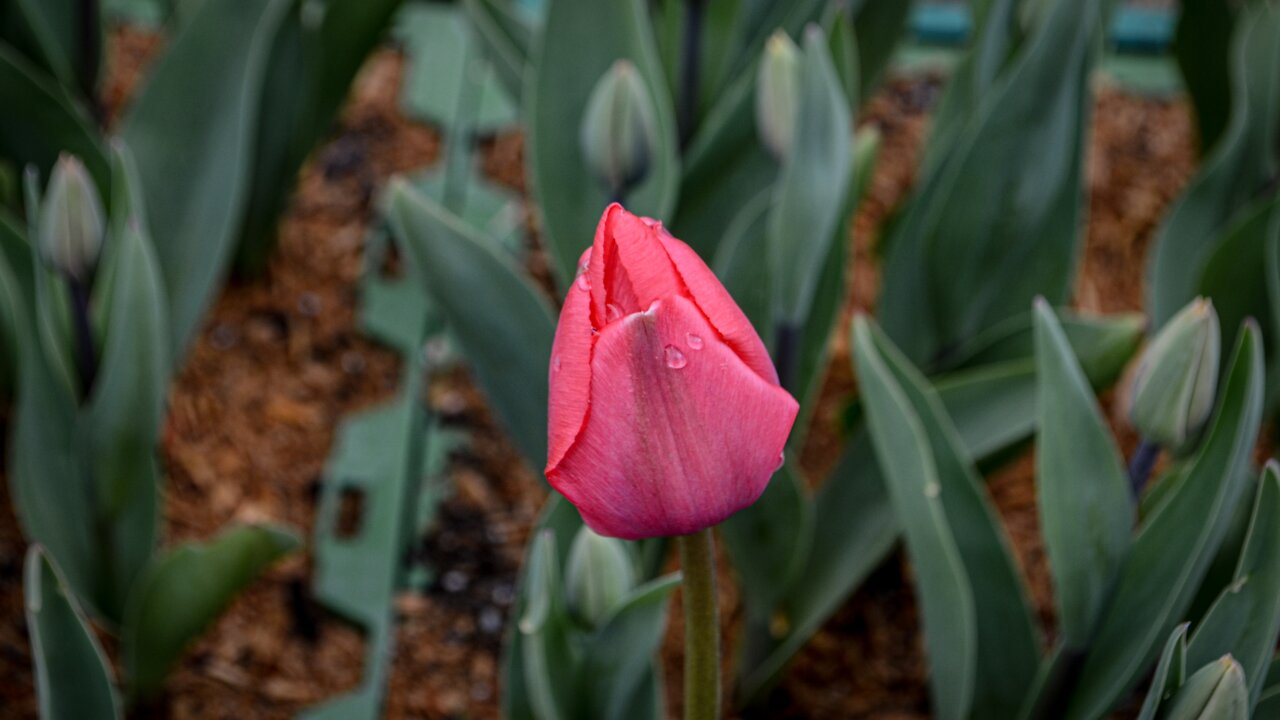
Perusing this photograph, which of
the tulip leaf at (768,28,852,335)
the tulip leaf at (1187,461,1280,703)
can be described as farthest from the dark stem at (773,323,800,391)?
the tulip leaf at (1187,461,1280,703)

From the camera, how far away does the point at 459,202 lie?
4.54 ft

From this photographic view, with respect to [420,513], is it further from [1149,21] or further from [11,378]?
[1149,21]

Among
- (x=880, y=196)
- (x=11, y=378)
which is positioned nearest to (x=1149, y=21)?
(x=880, y=196)

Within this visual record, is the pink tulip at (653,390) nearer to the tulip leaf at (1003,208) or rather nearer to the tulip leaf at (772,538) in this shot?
the tulip leaf at (772,538)

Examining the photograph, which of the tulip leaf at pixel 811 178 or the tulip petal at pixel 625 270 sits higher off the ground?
the tulip leaf at pixel 811 178

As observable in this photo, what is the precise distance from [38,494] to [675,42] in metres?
0.56

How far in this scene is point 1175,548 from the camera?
659mm

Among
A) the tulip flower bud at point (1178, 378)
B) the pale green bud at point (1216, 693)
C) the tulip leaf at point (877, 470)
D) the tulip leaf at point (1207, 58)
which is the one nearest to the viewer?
the pale green bud at point (1216, 693)

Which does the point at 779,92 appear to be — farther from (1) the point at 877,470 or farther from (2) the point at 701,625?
(2) the point at 701,625

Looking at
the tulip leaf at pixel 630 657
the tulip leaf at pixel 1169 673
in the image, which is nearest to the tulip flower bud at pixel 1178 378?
the tulip leaf at pixel 1169 673

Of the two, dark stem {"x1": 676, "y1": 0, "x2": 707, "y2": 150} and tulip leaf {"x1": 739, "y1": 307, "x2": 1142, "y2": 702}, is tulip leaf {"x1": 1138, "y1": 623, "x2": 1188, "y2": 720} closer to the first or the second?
tulip leaf {"x1": 739, "y1": 307, "x2": 1142, "y2": 702}

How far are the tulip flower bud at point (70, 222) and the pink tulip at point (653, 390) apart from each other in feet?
1.48

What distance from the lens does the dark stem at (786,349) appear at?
0.79 metres

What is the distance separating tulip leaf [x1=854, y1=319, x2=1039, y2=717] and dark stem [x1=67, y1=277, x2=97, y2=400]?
1.47 ft
